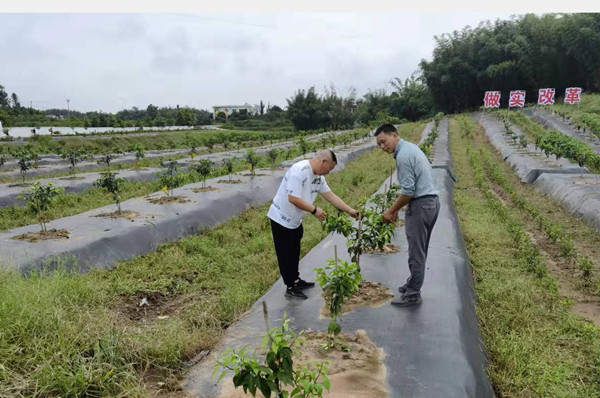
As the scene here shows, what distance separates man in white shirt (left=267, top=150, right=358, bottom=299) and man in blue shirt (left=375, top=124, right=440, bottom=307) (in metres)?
0.56

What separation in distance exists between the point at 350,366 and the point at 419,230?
1.47 metres

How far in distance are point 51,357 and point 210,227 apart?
5.15 m

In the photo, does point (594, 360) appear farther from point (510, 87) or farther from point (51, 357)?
point (510, 87)

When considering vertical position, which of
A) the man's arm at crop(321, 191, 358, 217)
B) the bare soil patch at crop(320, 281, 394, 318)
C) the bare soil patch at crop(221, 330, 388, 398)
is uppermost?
the man's arm at crop(321, 191, 358, 217)

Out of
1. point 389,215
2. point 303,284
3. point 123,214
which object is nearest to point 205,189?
point 123,214

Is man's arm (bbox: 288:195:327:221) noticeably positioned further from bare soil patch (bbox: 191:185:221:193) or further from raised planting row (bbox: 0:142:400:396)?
bare soil patch (bbox: 191:185:221:193)

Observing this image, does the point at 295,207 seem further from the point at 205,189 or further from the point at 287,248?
the point at 205,189

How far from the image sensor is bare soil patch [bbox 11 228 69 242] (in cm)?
633

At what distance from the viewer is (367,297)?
436 cm

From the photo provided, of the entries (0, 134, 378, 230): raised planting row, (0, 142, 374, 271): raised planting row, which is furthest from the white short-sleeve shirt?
(0, 134, 378, 230): raised planting row

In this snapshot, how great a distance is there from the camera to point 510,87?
125 ft

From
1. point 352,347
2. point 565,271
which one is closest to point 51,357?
point 352,347

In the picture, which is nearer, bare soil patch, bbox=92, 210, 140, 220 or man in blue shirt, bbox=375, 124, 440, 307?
man in blue shirt, bbox=375, 124, 440, 307

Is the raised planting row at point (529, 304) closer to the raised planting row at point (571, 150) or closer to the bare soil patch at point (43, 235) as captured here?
the raised planting row at point (571, 150)
